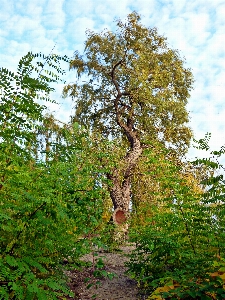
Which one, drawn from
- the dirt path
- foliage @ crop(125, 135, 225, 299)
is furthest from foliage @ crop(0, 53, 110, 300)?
the dirt path

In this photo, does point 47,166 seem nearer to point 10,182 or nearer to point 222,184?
point 10,182

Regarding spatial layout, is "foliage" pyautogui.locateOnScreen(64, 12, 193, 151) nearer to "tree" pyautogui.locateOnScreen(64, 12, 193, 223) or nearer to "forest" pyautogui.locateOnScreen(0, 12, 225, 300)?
"tree" pyautogui.locateOnScreen(64, 12, 193, 223)

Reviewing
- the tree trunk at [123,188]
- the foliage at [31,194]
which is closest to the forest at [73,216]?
the foliage at [31,194]

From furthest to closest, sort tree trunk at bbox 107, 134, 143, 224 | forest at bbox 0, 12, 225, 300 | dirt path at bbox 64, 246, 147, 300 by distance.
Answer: tree trunk at bbox 107, 134, 143, 224
dirt path at bbox 64, 246, 147, 300
forest at bbox 0, 12, 225, 300

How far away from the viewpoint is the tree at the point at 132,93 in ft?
48.1

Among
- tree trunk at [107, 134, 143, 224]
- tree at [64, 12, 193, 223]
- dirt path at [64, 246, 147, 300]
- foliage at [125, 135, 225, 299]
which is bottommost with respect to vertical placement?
dirt path at [64, 246, 147, 300]

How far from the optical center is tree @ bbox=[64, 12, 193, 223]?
14.7m

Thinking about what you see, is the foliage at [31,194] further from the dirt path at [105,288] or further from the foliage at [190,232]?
the dirt path at [105,288]

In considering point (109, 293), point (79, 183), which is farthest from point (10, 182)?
point (109, 293)

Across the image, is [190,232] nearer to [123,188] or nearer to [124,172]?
[124,172]

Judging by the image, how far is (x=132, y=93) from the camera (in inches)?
585

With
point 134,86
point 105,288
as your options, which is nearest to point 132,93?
point 134,86

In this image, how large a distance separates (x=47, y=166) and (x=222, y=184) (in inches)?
77.3

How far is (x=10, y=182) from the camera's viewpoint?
371 centimetres
